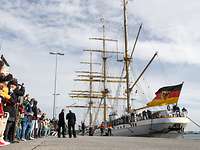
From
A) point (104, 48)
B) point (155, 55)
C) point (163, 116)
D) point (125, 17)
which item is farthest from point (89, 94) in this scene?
point (163, 116)

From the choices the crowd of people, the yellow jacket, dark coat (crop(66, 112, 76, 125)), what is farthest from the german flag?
the yellow jacket

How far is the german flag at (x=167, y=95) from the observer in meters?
41.8

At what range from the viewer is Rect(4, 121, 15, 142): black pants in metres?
13.2

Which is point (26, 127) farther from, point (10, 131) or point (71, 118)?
point (71, 118)

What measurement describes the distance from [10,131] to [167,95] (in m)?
30.9

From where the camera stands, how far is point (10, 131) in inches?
536

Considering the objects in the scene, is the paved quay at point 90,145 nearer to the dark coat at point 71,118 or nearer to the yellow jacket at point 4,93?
the yellow jacket at point 4,93

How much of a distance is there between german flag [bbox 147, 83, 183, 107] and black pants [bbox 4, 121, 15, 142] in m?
29.7

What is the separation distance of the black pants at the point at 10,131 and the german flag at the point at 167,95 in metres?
29.7

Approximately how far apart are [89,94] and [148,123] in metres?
50.4

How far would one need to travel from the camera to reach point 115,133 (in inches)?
2144

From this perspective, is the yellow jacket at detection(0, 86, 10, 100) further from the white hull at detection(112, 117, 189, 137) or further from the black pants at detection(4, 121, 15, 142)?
the white hull at detection(112, 117, 189, 137)

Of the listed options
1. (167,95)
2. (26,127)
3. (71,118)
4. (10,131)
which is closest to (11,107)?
(10,131)

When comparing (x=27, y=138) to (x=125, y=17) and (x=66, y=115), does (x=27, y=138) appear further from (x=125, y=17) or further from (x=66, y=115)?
(x=125, y=17)
